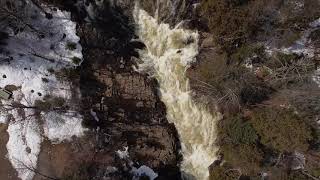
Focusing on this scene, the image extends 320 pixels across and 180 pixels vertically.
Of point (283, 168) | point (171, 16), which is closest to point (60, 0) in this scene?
point (171, 16)

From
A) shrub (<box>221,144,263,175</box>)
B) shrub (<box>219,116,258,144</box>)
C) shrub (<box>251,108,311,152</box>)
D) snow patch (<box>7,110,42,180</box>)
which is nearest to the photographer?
shrub (<box>251,108,311,152</box>)

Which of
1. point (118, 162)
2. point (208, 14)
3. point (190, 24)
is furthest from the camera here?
point (118, 162)

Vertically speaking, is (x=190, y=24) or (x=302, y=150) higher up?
(x=190, y=24)

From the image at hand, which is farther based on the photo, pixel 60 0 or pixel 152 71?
pixel 152 71

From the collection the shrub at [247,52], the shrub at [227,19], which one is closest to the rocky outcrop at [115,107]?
the shrub at [227,19]

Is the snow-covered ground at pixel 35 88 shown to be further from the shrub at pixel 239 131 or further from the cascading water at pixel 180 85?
the shrub at pixel 239 131

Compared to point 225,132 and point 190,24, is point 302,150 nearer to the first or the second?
point 225,132

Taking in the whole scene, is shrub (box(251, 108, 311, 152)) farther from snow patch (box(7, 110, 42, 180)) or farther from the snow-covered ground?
snow patch (box(7, 110, 42, 180))

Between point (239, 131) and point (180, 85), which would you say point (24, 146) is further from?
point (239, 131)

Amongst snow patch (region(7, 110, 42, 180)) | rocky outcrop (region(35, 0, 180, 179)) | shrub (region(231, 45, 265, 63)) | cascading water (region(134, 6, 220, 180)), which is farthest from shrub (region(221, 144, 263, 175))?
snow patch (region(7, 110, 42, 180))
